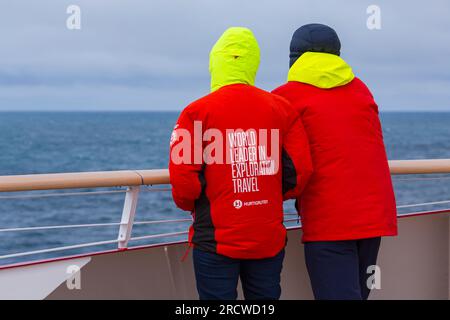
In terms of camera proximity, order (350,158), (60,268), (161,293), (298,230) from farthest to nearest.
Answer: (298,230) → (161,293) → (60,268) → (350,158)

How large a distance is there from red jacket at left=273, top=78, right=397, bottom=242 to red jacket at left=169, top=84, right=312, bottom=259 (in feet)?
0.65

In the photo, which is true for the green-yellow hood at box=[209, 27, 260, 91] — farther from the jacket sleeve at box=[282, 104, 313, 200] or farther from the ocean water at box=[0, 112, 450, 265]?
the ocean water at box=[0, 112, 450, 265]

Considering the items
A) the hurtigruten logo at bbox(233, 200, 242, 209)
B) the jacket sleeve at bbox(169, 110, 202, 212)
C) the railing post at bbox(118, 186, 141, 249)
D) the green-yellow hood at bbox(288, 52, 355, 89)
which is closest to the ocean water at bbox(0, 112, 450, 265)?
the railing post at bbox(118, 186, 141, 249)

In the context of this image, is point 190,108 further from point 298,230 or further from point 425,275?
point 425,275

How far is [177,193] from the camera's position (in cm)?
285

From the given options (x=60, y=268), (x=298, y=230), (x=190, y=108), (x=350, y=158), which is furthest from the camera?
(x=298, y=230)

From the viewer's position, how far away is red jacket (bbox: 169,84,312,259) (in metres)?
2.81

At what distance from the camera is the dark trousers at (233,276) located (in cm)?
288

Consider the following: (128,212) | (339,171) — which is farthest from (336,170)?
(128,212)

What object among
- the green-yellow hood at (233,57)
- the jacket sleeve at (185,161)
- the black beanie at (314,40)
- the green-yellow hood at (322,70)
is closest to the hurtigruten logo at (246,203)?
the jacket sleeve at (185,161)

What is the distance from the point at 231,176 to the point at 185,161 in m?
0.17
